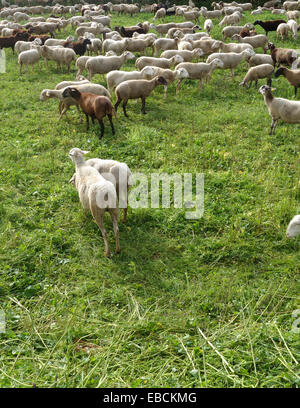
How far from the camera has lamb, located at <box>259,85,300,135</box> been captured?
9117mm

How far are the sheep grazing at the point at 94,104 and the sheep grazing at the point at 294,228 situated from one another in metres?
5.43

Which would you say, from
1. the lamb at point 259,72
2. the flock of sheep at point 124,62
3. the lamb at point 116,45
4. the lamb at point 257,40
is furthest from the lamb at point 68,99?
the lamb at point 257,40

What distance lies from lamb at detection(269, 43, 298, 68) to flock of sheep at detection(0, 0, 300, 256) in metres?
0.03

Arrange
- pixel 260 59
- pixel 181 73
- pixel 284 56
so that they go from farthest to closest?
pixel 260 59 < pixel 284 56 < pixel 181 73

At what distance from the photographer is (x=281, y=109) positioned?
922 centimetres

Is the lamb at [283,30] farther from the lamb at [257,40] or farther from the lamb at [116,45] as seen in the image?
the lamb at [116,45]

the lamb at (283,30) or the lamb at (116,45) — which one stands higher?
the lamb at (283,30)

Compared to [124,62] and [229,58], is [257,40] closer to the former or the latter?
[229,58]

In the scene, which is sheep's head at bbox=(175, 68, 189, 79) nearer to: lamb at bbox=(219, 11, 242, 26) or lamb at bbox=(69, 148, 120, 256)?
lamb at bbox=(69, 148, 120, 256)

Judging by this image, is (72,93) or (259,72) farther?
(259,72)

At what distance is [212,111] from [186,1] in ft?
74.6

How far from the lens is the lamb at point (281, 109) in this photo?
9117 millimetres

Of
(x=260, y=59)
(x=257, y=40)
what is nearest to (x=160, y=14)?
(x=257, y=40)

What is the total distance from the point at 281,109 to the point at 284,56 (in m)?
5.45
